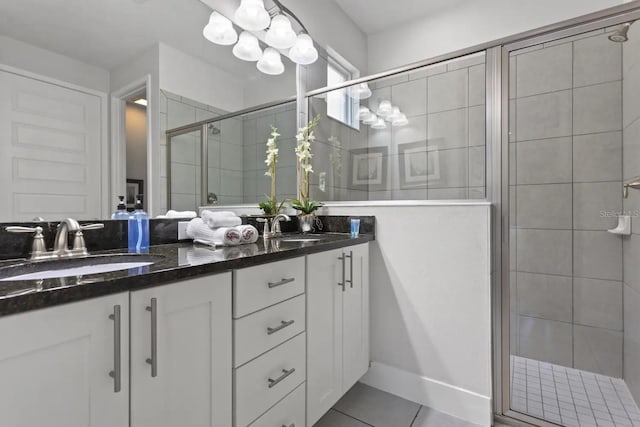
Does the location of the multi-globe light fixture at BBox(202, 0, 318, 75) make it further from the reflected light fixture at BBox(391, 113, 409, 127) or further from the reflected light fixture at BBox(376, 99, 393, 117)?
the reflected light fixture at BBox(391, 113, 409, 127)

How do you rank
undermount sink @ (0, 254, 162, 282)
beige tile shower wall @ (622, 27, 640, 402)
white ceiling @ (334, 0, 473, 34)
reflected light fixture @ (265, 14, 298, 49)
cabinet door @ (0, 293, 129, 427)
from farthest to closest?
white ceiling @ (334, 0, 473, 34), reflected light fixture @ (265, 14, 298, 49), beige tile shower wall @ (622, 27, 640, 402), undermount sink @ (0, 254, 162, 282), cabinet door @ (0, 293, 129, 427)

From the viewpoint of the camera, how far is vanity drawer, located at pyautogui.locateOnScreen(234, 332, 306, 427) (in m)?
0.96

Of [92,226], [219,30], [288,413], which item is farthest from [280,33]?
[288,413]

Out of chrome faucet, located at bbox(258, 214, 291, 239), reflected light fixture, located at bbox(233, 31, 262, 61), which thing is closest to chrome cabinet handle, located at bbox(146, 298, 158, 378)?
chrome faucet, located at bbox(258, 214, 291, 239)

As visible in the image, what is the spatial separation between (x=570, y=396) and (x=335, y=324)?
128 cm

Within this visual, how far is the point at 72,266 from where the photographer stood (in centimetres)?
99

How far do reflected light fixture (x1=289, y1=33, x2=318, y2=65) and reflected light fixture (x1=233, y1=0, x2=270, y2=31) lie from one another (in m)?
0.29

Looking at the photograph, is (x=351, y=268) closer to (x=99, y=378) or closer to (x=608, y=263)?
(x=99, y=378)

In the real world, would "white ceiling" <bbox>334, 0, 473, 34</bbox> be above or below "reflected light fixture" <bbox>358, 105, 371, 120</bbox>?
above

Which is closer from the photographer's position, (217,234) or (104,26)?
(104,26)

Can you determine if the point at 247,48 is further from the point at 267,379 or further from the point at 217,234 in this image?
the point at 267,379

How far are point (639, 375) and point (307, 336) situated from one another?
5.14 ft

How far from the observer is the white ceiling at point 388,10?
101 inches

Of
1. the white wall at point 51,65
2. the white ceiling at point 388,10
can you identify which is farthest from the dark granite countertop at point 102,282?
the white ceiling at point 388,10
